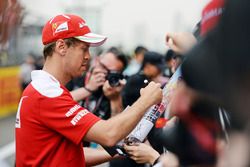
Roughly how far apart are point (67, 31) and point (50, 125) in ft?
1.79

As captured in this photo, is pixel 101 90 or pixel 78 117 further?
pixel 101 90

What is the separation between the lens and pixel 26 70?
722 inches

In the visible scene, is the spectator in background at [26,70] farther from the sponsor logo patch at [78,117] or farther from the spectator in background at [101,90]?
the sponsor logo patch at [78,117]

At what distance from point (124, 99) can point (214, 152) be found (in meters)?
3.85

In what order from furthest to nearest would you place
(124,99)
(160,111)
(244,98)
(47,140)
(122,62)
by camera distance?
1. (122,62)
2. (124,99)
3. (47,140)
4. (160,111)
5. (244,98)

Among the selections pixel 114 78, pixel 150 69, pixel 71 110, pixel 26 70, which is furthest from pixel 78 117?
pixel 26 70

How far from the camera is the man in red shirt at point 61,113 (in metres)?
2.80

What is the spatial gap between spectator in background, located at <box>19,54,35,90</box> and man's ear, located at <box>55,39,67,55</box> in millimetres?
14006

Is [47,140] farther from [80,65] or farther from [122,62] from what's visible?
[122,62]

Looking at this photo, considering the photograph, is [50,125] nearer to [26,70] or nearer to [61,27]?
[61,27]

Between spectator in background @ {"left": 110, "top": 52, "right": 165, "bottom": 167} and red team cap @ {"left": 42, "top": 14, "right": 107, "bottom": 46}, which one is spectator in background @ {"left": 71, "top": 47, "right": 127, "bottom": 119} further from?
red team cap @ {"left": 42, "top": 14, "right": 107, "bottom": 46}

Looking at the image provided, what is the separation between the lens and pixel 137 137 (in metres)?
2.87

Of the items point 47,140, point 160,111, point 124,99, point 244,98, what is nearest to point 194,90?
point 244,98

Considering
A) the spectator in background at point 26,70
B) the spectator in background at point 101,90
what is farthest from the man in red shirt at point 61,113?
the spectator in background at point 26,70
